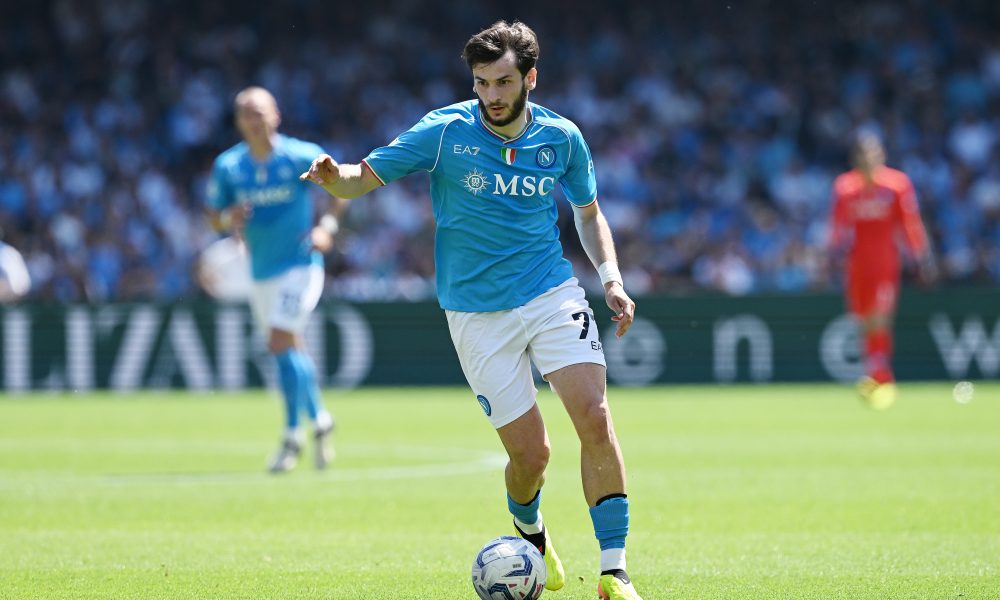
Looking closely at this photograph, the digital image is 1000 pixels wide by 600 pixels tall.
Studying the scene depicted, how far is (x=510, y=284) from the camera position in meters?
6.61

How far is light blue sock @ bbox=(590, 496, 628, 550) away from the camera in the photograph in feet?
20.4

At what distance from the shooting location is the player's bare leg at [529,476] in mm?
6609

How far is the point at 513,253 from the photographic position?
21.8 ft

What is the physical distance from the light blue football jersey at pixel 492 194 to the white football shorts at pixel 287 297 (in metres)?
5.45

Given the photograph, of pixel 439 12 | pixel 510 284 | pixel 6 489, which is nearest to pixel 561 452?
pixel 6 489

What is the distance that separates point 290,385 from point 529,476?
5.54 m

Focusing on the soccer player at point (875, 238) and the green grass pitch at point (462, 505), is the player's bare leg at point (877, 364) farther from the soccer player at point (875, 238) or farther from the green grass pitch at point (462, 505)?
the green grass pitch at point (462, 505)

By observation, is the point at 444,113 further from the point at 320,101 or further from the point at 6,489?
the point at 320,101

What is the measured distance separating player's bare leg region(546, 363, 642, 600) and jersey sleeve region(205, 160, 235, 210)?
6463 millimetres

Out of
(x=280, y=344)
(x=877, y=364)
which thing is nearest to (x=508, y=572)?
(x=280, y=344)

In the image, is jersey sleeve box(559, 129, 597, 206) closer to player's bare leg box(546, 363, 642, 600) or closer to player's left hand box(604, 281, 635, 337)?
player's left hand box(604, 281, 635, 337)

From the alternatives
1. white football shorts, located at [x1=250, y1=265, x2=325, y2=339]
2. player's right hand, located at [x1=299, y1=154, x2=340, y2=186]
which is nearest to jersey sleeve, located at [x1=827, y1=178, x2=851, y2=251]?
white football shorts, located at [x1=250, y1=265, x2=325, y2=339]

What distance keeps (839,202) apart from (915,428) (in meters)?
4.42

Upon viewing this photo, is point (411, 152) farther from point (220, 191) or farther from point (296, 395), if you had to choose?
point (220, 191)
